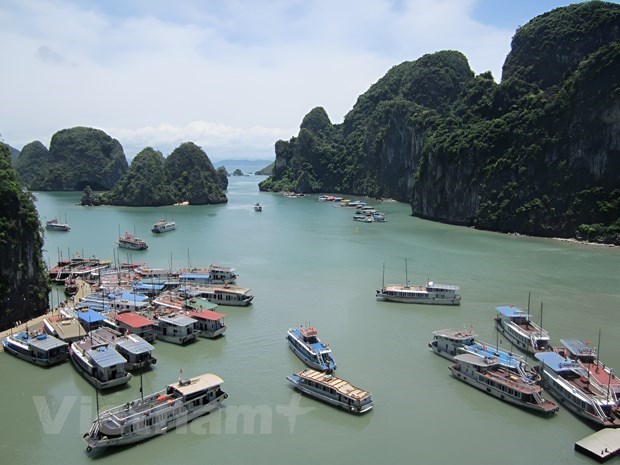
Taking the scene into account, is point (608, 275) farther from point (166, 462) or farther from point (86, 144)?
point (86, 144)

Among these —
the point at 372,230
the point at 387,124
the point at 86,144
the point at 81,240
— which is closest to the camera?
the point at 81,240

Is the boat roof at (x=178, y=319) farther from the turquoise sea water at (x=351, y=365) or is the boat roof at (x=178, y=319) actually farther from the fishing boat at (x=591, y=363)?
the fishing boat at (x=591, y=363)

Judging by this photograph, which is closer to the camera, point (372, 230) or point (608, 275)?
point (608, 275)

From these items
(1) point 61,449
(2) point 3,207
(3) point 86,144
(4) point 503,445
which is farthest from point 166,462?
(3) point 86,144

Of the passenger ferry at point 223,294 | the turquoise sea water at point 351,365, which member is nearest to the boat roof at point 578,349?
the turquoise sea water at point 351,365

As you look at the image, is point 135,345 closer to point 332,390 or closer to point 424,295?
point 332,390

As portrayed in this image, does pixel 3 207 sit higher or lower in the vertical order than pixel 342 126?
lower

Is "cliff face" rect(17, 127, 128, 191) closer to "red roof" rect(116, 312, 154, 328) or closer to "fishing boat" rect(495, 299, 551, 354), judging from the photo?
"red roof" rect(116, 312, 154, 328)
